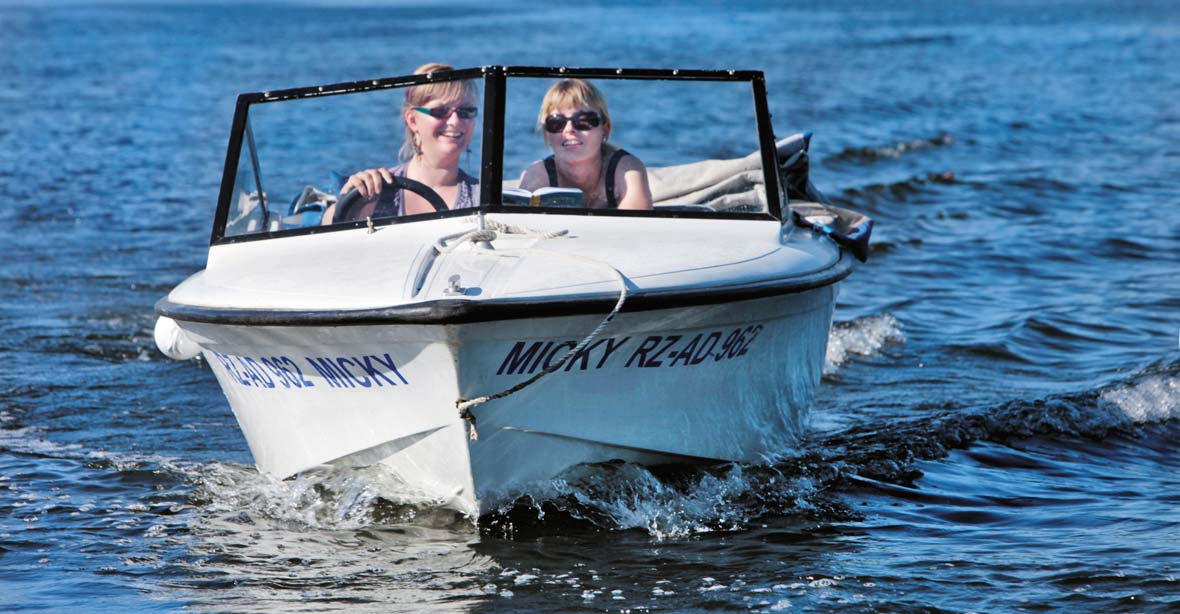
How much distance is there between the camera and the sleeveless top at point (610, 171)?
579 cm

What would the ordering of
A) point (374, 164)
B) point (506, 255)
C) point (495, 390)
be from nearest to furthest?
point (495, 390), point (506, 255), point (374, 164)

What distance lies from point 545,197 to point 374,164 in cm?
84

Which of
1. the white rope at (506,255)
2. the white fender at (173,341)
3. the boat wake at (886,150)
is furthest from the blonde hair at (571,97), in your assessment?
the boat wake at (886,150)

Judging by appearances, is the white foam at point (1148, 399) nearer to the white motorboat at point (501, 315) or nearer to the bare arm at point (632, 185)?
the white motorboat at point (501, 315)

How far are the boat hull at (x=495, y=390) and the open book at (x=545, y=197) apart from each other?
880 millimetres

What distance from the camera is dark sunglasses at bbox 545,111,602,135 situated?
5828mm

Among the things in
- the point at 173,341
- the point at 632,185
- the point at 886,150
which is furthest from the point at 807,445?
the point at 886,150

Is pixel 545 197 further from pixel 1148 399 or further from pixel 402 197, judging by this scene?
pixel 1148 399

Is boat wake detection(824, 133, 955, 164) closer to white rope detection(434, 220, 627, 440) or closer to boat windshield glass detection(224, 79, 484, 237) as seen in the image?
boat windshield glass detection(224, 79, 484, 237)

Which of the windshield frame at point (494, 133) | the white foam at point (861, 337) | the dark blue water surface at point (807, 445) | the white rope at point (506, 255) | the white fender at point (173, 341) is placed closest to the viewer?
the white rope at point (506, 255)

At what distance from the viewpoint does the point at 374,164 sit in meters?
6.00

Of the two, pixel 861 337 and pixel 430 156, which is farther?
pixel 861 337

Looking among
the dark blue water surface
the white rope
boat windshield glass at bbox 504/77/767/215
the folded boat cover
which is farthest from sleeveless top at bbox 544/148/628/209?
the dark blue water surface

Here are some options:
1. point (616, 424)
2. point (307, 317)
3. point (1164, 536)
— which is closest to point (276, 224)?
point (307, 317)
